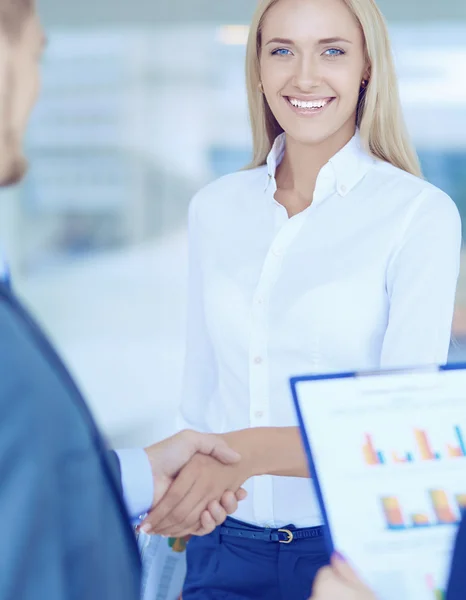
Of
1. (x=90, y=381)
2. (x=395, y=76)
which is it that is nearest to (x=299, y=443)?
(x=395, y=76)

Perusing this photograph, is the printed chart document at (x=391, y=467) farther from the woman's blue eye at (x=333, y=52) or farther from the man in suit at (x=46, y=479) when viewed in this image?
the woman's blue eye at (x=333, y=52)

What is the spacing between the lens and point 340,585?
38.6 inches

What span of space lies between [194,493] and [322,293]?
447mm

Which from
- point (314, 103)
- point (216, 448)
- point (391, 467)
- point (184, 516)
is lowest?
point (184, 516)

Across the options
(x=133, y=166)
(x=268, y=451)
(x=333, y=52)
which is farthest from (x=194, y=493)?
(x=133, y=166)

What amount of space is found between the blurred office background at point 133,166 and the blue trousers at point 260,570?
403 cm

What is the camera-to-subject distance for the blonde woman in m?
1.60

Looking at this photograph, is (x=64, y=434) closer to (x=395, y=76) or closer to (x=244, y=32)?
(x=395, y=76)

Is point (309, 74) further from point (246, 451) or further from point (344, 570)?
point (344, 570)

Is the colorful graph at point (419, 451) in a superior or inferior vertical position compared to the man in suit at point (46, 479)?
inferior

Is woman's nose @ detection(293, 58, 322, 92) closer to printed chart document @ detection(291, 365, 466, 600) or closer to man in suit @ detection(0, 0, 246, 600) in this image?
printed chart document @ detection(291, 365, 466, 600)

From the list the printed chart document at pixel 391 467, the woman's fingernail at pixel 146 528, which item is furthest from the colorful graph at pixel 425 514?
the woman's fingernail at pixel 146 528

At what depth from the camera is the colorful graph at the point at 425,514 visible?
1036 mm

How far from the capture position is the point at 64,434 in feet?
2.52
